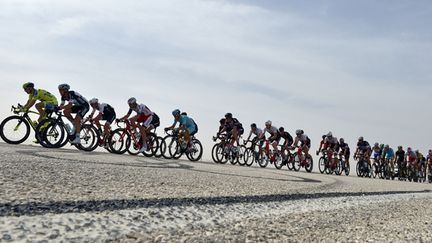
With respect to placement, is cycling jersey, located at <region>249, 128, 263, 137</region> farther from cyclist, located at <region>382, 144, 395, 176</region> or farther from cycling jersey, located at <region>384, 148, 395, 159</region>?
cycling jersey, located at <region>384, 148, 395, 159</region>

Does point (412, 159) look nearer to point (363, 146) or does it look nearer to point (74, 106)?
Answer: point (363, 146)

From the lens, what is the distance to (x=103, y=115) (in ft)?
46.2

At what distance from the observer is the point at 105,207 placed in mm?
2908

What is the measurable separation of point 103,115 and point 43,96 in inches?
88.8

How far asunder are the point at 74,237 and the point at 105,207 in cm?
81

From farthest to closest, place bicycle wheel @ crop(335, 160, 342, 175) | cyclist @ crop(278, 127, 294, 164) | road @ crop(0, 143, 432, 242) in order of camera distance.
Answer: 1. bicycle wheel @ crop(335, 160, 342, 175)
2. cyclist @ crop(278, 127, 294, 164)
3. road @ crop(0, 143, 432, 242)

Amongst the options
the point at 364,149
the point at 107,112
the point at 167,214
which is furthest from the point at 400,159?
the point at 167,214

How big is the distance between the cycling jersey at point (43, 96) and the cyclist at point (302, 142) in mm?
12600

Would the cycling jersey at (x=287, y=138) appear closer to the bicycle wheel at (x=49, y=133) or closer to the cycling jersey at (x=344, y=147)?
the cycling jersey at (x=344, y=147)

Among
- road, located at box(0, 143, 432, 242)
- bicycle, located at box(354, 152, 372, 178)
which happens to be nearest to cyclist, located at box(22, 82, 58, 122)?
road, located at box(0, 143, 432, 242)

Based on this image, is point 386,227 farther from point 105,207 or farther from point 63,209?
point 63,209

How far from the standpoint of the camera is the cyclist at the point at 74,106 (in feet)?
41.0

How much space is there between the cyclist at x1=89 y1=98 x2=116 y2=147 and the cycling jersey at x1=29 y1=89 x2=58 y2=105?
4.62 feet

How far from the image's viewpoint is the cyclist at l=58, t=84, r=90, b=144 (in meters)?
12.5
